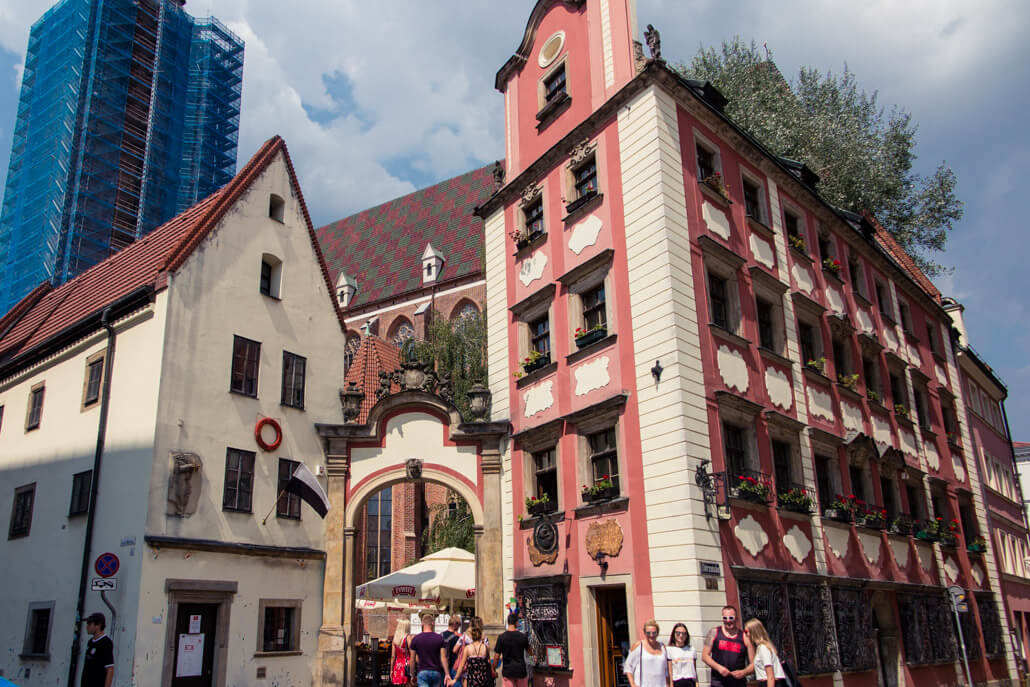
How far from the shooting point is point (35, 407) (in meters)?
21.8

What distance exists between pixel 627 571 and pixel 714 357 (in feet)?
14.7

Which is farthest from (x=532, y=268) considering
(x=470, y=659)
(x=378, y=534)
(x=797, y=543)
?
(x=378, y=534)

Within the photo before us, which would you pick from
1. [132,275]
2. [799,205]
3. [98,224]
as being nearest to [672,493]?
[799,205]

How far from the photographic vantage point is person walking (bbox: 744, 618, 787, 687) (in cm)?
968

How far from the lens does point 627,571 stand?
611 inches

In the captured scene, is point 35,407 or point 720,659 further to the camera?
point 35,407

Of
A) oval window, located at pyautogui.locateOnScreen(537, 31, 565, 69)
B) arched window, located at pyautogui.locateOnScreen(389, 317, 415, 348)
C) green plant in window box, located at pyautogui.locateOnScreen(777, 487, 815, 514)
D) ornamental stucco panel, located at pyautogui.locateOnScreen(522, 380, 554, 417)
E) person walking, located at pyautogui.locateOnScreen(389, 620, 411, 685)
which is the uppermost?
arched window, located at pyautogui.locateOnScreen(389, 317, 415, 348)

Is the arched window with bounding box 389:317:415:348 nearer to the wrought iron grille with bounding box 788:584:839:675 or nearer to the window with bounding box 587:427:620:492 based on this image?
the window with bounding box 587:427:620:492

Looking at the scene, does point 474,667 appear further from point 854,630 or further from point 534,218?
point 534,218

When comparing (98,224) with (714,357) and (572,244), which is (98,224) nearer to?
(572,244)

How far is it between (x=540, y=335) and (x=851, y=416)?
26.2ft

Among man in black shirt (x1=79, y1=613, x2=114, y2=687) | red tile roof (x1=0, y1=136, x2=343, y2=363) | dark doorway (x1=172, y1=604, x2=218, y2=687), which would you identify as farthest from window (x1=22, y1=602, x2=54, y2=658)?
man in black shirt (x1=79, y1=613, x2=114, y2=687)

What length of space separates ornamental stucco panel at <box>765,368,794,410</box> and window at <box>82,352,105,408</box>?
49.4ft

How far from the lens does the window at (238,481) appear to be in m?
18.4
